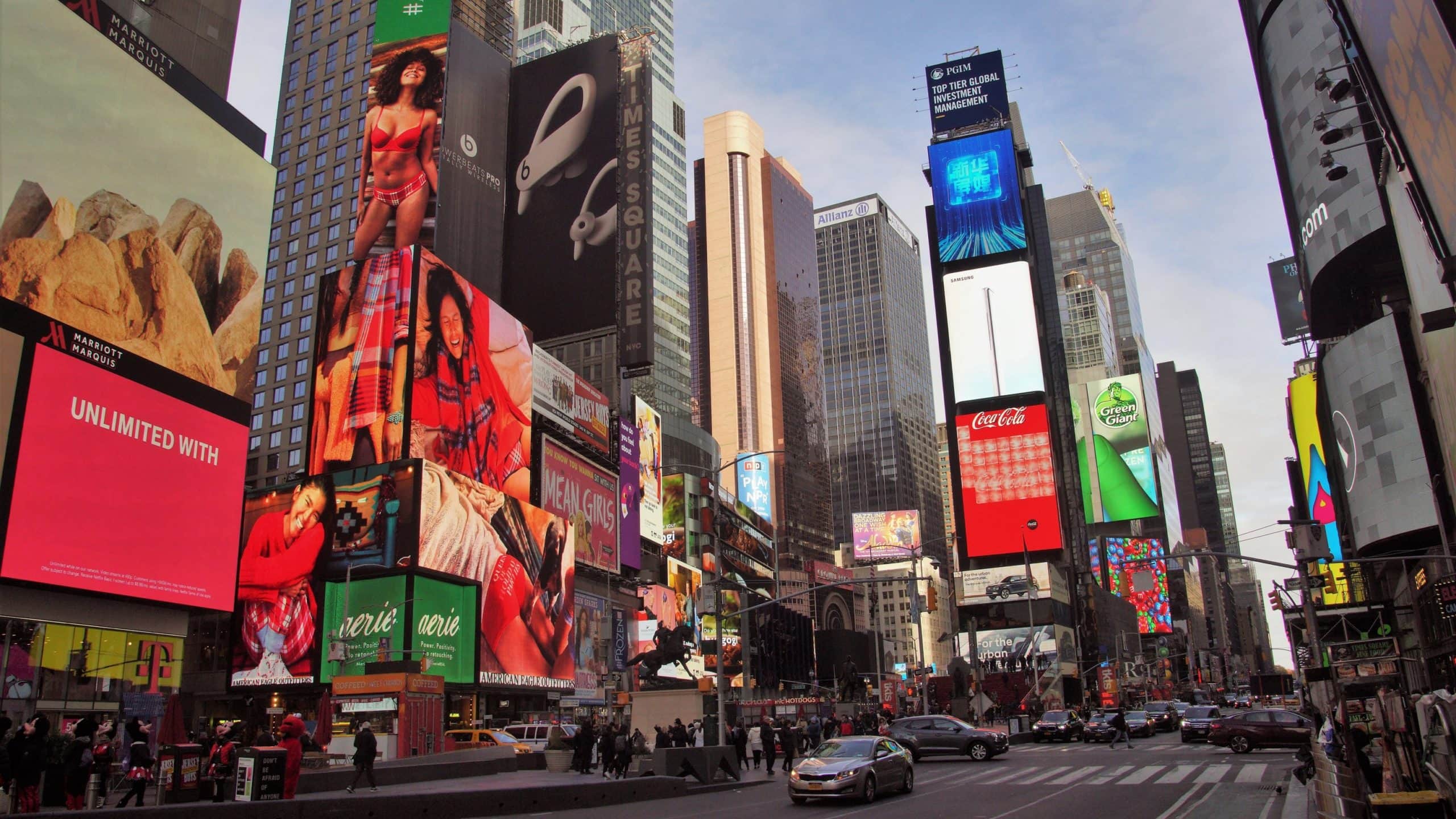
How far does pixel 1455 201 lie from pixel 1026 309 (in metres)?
103

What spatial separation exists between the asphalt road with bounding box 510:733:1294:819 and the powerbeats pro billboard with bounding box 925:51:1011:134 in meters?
105

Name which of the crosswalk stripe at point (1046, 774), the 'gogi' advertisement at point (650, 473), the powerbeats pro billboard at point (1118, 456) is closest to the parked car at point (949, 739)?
the crosswalk stripe at point (1046, 774)

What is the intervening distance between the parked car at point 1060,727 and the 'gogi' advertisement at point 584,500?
132ft

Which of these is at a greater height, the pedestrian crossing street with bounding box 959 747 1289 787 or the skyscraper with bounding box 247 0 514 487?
the skyscraper with bounding box 247 0 514 487

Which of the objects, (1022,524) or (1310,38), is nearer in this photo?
(1310,38)

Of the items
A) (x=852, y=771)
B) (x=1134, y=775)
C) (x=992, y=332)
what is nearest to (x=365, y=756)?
(x=852, y=771)

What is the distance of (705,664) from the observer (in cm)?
9669

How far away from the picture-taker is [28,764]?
630 inches

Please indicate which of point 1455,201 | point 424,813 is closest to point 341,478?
point 424,813

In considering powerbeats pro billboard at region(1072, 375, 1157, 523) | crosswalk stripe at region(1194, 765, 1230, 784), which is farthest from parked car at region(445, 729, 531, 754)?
powerbeats pro billboard at region(1072, 375, 1157, 523)

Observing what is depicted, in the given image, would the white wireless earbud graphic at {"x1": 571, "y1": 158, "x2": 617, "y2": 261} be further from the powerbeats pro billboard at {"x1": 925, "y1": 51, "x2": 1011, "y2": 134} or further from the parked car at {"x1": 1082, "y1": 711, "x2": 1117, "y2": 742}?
the parked car at {"x1": 1082, "y1": 711, "x2": 1117, "y2": 742}

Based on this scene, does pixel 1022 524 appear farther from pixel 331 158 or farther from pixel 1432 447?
pixel 331 158

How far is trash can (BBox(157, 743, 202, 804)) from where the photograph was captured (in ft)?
57.5

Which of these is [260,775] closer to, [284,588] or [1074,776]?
[1074,776]
